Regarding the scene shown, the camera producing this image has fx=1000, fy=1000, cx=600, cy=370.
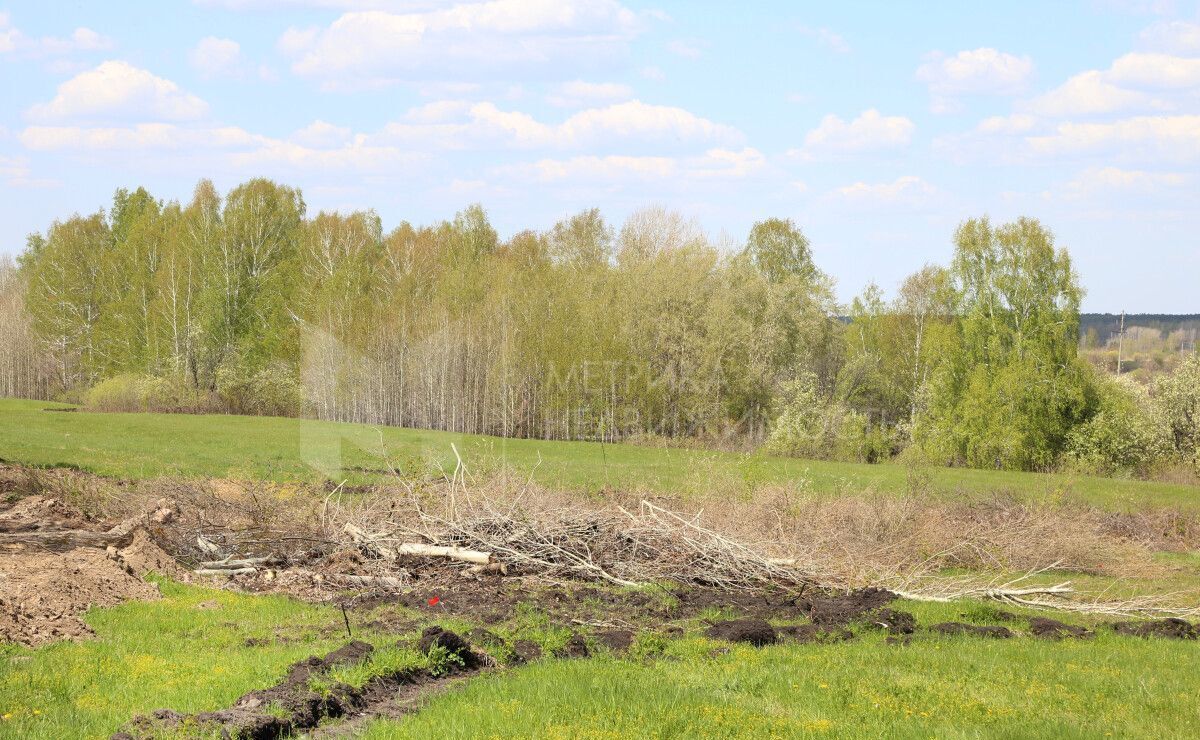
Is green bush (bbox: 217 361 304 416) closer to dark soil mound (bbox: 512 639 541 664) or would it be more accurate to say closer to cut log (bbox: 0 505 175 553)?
cut log (bbox: 0 505 175 553)

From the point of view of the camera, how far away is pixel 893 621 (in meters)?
12.4

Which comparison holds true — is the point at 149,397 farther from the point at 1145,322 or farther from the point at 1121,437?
the point at 1145,322

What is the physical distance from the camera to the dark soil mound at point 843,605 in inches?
503

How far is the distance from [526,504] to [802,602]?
5.12 meters

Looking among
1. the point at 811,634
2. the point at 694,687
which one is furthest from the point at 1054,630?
the point at 694,687

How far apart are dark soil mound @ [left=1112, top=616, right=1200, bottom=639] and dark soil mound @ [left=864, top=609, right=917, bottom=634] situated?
276 cm

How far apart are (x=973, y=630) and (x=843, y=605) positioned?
1.97 metres

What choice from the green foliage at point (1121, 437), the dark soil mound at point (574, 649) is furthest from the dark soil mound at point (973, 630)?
the green foliage at point (1121, 437)

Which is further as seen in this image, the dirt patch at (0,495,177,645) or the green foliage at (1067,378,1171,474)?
the green foliage at (1067,378,1171,474)

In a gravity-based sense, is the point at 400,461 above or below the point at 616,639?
above

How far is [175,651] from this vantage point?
33.5 ft

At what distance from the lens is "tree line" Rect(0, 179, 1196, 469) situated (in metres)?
52.2

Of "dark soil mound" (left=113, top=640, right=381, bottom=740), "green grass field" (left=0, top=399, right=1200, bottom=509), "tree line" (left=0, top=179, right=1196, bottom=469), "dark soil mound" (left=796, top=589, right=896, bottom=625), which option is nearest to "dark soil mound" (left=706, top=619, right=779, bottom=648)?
"dark soil mound" (left=796, top=589, right=896, bottom=625)

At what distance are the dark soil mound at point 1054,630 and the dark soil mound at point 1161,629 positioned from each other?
0.56 meters
